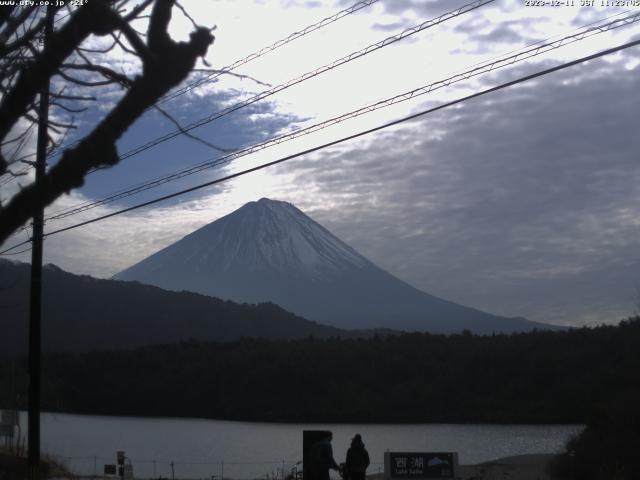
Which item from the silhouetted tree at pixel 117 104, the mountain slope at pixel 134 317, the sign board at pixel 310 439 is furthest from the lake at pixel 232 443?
the mountain slope at pixel 134 317

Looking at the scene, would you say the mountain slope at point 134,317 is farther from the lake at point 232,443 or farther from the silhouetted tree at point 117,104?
the silhouetted tree at point 117,104

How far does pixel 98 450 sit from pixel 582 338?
4015 centimetres

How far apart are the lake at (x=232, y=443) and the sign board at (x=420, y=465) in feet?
33.6

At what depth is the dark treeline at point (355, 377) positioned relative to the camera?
58.9 m

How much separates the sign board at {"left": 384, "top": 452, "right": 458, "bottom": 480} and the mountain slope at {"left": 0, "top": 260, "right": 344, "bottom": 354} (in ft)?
247

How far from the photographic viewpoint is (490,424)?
184 feet

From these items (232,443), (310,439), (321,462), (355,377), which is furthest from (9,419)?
(355,377)

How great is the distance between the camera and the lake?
28.4 metres

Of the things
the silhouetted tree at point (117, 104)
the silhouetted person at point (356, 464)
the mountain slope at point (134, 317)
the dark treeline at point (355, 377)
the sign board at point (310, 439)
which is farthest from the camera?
the mountain slope at point (134, 317)

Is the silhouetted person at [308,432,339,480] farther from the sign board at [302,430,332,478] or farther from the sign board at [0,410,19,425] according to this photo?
the sign board at [0,410,19,425]

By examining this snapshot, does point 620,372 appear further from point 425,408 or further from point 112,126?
point 112,126

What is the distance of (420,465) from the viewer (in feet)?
47.6

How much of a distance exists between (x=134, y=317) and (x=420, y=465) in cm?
8901

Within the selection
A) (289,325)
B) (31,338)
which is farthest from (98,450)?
(289,325)
